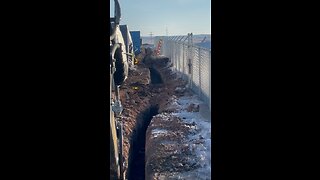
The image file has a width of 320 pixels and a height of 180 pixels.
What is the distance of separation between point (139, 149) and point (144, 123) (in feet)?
3.15

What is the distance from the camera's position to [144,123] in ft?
25.5

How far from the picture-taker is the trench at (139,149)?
19.2 ft

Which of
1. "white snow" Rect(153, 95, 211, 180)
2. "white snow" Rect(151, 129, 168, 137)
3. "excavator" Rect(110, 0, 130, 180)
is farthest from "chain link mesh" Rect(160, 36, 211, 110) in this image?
"excavator" Rect(110, 0, 130, 180)

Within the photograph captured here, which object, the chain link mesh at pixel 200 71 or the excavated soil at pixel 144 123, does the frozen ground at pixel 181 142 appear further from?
the chain link mesh at pixel 200 71

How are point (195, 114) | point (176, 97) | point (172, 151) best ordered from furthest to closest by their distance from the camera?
point (176, 97) → point (195, 114) → point (172, 151)

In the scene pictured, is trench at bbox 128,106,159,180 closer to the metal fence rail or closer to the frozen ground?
the frozen ground

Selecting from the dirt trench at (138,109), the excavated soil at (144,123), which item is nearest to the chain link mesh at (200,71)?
the excavated soil at (144,123)

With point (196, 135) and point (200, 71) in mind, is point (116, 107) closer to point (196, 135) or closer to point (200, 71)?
point (196, 135)

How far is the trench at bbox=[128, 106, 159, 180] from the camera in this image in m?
5.87
